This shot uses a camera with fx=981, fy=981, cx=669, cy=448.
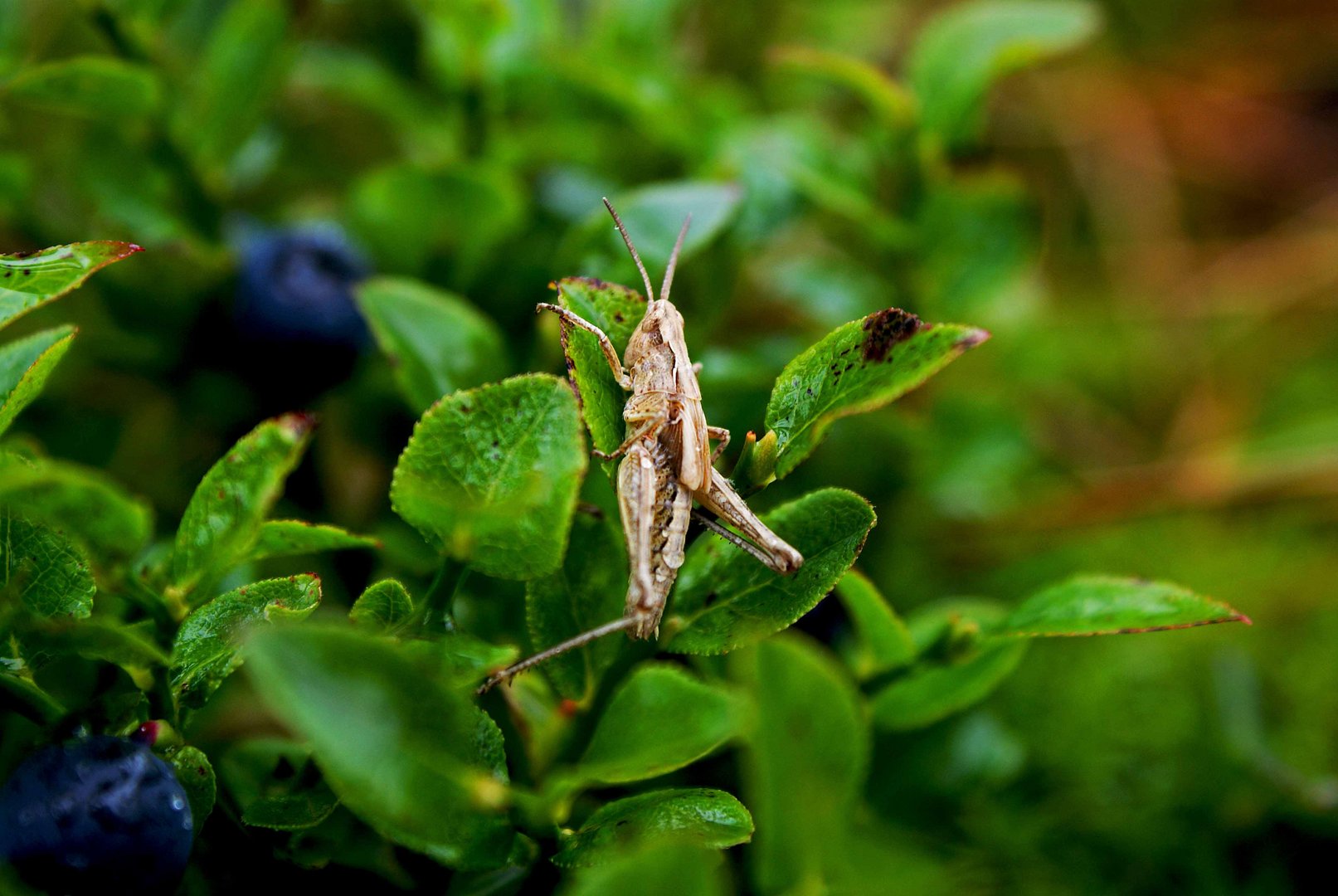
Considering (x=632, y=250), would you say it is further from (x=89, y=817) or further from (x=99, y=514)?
(x=89, y=817)

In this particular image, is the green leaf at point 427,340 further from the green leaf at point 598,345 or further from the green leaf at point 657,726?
the green leaf at point 657,726

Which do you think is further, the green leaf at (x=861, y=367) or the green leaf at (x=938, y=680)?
the green leaf at (x=938, y=680)

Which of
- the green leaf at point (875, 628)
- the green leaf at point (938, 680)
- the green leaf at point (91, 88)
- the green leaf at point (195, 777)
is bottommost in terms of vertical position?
the green leaf at point (938, 680)

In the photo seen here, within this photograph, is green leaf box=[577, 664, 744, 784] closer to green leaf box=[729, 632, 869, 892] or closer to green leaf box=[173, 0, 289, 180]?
green leaf box=[729, 632, 869, 892]

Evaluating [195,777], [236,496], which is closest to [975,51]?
[236,496]

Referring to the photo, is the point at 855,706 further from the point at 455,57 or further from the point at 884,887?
the point at 455,57

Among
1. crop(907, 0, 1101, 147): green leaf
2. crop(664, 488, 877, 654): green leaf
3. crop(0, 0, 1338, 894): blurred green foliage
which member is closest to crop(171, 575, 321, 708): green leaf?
crop(0, 0, 1338, 894): blurred green foliage

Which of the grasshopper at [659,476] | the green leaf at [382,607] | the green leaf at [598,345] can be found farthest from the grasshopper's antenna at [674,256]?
the green leaf at [382,607]
